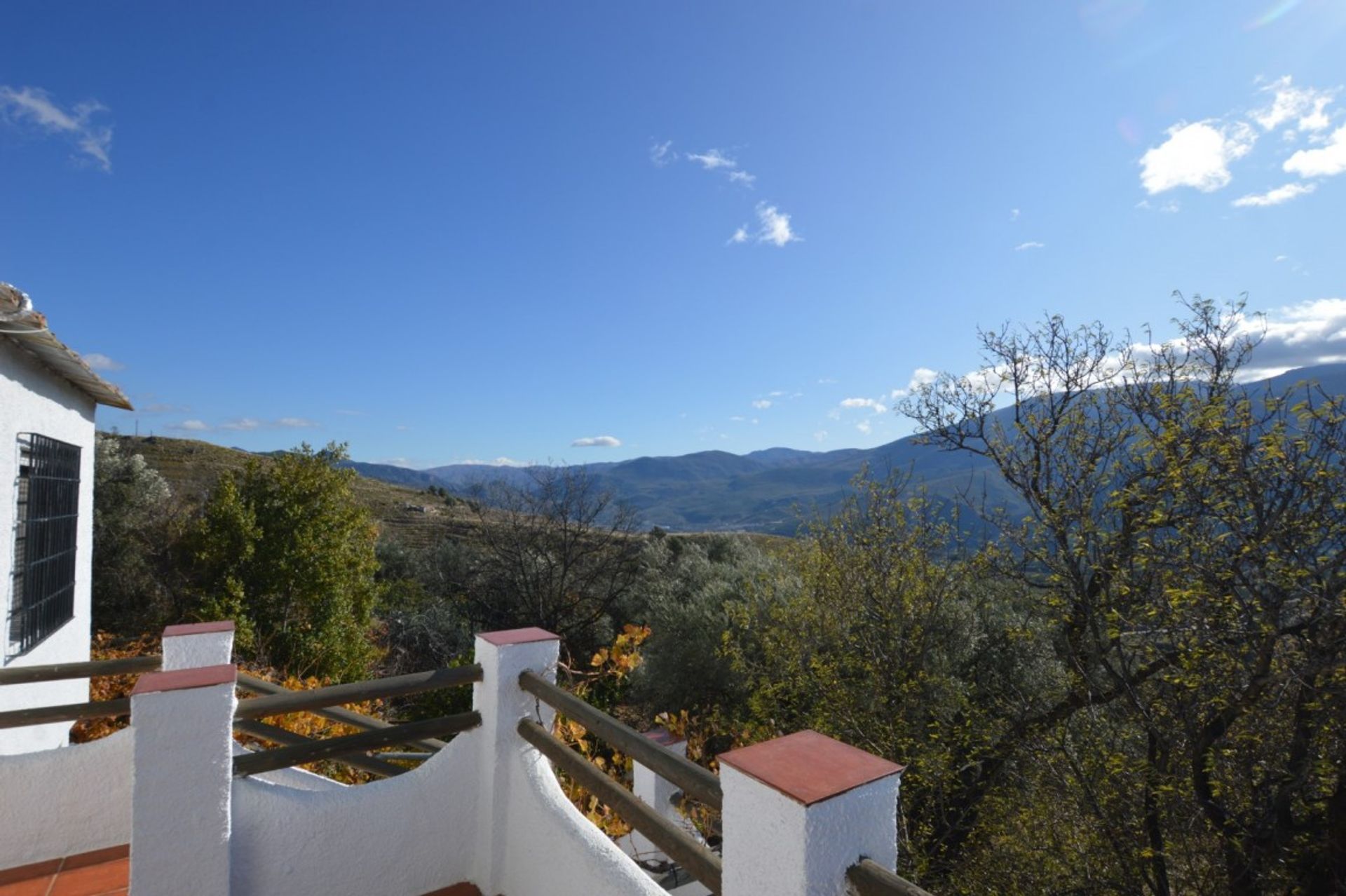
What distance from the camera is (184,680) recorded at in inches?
82.0

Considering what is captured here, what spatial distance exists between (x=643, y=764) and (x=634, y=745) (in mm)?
100

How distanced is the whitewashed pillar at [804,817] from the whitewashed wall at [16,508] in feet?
14.9

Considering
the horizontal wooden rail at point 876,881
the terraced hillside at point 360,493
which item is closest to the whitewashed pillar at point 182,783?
the horizontal wooden rail at point 876,881

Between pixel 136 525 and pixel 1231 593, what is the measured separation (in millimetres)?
18633

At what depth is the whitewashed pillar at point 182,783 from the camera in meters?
2.03

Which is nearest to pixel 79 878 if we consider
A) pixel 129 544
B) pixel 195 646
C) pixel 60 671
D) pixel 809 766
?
pixel 60 671

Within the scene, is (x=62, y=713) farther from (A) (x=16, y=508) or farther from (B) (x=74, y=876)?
(A) (x=16, y=508)

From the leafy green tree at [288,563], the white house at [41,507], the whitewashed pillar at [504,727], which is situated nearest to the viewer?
the whitewashed pillar at [504,727]

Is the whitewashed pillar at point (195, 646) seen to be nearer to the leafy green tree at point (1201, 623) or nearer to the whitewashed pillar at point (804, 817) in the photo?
the whitewashed pillar at point (804, 817)

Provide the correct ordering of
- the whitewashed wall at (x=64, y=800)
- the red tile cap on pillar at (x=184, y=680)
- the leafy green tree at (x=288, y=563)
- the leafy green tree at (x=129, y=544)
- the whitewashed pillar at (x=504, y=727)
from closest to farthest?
the red tile cap on pillar at (x=184, y=680)
the whitewashed pillar at (x=504, y=727)
the whitewashed wall at (x=64, y=800)
the leafy green tree at (x=288, y=563)
the leafy green tree at (x=129, y=544)

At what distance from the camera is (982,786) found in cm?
761

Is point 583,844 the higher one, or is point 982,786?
point 583,844

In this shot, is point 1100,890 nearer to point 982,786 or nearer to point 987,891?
point 987,891

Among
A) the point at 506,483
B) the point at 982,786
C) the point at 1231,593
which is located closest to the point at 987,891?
the point at 982,786
